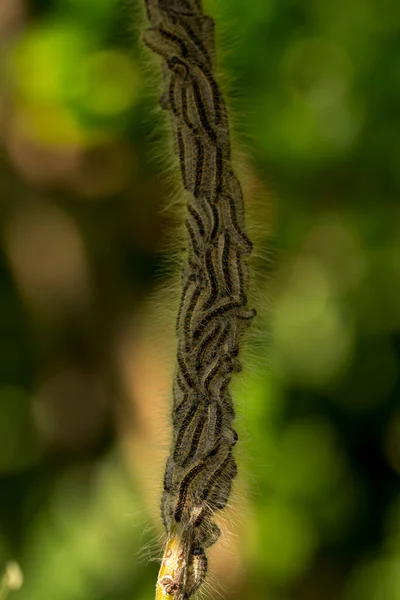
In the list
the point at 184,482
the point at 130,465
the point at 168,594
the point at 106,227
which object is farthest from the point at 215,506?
the point at 106,227

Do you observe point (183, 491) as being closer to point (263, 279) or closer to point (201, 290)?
point (201, 290)

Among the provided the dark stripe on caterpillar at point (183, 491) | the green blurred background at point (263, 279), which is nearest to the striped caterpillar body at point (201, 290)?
the dark stripe on caterpillar at point (183, 491)

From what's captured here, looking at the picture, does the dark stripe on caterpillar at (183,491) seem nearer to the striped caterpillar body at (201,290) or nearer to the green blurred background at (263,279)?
the striped caterpillar body at (201,290)

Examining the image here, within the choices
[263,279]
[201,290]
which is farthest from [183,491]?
[263,279]

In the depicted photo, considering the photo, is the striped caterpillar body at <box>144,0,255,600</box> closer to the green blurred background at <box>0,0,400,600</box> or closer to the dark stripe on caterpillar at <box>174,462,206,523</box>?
the dark stripe on caterpillar at <box>174,462,206,523</box>

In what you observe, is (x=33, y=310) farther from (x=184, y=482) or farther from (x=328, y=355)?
(x=184, y=482)

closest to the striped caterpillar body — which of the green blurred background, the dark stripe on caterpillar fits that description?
the dark stripe on caterpillar
